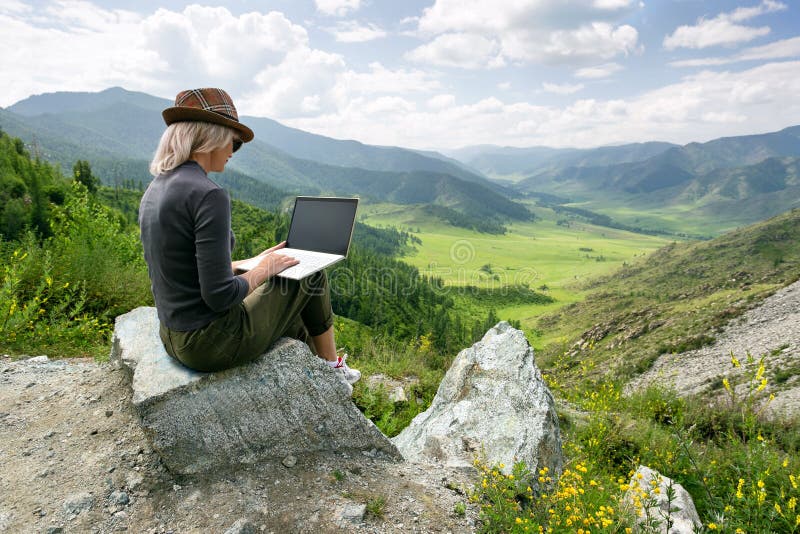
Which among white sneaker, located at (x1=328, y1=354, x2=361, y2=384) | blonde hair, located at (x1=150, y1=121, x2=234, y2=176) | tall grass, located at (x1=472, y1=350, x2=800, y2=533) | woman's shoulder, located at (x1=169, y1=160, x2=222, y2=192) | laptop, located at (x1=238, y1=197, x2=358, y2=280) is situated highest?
blonde hair, located at (x1=150, y1=121, x2=234, y2=176)

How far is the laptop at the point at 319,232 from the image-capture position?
4578 millimetres

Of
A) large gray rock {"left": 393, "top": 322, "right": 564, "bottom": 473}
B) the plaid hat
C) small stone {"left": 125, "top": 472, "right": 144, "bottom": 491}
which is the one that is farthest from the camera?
large gray rock {"left": 393, "top": 322, "right": 564, "bottom": 473}

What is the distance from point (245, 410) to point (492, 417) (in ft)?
10.8

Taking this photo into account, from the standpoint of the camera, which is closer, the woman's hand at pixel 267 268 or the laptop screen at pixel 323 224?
the woman's hand at pixel 267 268

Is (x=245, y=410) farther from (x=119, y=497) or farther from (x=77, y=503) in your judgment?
(x=77, y=503)

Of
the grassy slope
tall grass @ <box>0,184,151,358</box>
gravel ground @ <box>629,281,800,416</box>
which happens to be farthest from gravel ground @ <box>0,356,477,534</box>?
the grassy slope

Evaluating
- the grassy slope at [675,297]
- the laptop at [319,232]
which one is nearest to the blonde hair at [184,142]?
the laptop at [319,232]

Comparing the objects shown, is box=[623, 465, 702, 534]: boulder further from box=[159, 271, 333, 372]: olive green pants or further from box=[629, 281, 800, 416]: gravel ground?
box=[629, 281, 800, 416]: gravel ground

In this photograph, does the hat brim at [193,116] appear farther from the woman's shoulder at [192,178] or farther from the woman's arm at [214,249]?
the woman's arm at [214,249]

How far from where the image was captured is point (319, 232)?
4988mm

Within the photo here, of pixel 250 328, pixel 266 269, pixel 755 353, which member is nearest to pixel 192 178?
pixel 266 269

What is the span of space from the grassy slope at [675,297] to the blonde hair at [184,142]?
1913 cm

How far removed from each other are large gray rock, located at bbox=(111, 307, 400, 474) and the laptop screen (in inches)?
46.9

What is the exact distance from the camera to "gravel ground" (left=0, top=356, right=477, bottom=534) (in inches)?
139
